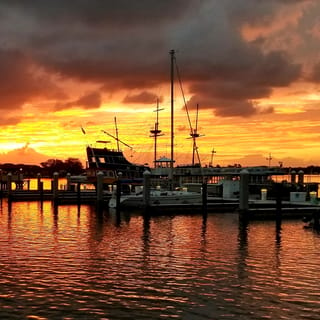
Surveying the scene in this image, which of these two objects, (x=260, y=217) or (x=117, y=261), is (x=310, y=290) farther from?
(x=260, y=217)

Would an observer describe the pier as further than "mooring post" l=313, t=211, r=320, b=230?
Yes

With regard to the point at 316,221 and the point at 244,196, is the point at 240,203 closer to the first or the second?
the point at 244,196

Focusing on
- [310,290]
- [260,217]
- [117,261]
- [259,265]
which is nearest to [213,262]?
[259,265]

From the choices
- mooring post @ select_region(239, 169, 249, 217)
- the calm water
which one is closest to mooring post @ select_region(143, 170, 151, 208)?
mooring post @ select_region(239, 169, 249, 217)

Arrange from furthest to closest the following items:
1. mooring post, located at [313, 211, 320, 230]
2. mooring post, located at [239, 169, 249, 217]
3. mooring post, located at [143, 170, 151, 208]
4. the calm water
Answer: mooring post, located at [143, 170, 151, 208] < mooring post, located at [239, 169, 249, 217] < mooring post, located at [313, 211, 320, 230] < the calm water

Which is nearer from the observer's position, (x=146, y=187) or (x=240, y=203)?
(x=240, y=203)

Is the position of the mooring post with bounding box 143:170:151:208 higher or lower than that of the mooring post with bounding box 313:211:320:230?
higher

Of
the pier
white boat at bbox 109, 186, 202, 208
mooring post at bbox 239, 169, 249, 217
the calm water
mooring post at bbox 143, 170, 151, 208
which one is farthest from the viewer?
white boat at bbox 109, 186, 202, 208

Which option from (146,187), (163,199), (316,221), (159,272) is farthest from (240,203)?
(159,272)

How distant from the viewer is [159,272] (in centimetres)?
2217

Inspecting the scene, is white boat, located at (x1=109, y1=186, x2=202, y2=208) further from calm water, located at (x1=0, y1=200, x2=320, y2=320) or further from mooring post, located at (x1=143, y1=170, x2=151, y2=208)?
calm water, located at (x1=0, y1=200, x2=320, y2=320)

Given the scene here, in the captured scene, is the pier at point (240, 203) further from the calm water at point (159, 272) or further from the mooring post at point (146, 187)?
the calm water at point (159, 272)

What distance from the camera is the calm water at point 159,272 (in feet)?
54.5

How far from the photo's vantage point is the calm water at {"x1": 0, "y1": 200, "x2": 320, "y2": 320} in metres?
16.6
